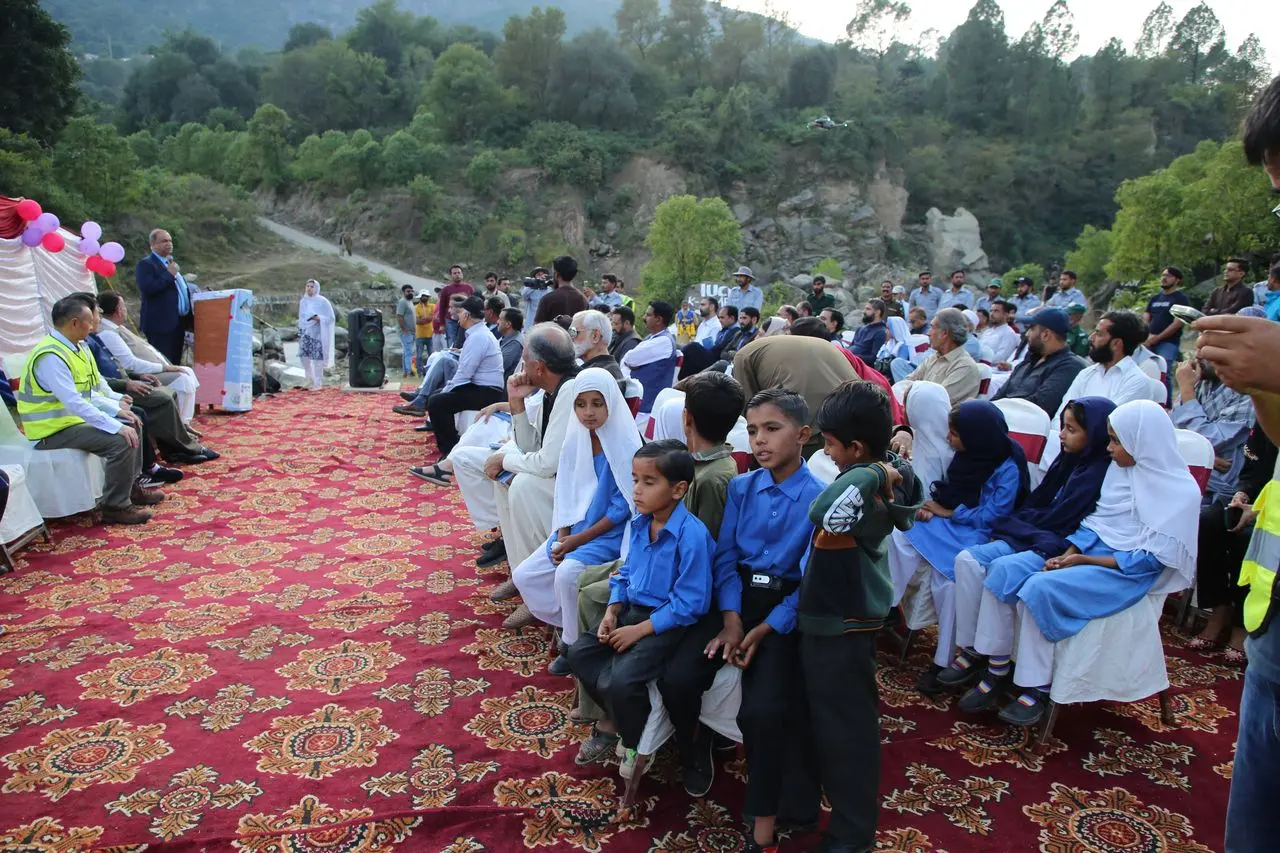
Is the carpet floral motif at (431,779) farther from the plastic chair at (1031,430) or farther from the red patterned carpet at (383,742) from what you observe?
the plastic chair at (1031,430)

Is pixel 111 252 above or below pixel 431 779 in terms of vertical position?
above

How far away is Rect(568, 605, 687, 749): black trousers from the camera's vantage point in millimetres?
2303

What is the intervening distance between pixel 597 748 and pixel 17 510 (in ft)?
12.7

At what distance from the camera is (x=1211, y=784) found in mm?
2525

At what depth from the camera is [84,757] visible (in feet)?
8.63

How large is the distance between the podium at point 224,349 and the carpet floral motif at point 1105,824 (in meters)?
8.35

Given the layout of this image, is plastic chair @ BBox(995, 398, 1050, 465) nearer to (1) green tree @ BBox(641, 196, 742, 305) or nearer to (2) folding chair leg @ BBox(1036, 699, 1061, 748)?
(2) folding chair leg @ BBox(1036, 699, 1061, 748)

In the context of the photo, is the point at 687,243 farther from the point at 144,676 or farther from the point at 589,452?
the point at 144,676

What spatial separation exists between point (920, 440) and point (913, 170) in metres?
51.7

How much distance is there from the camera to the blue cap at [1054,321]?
14.8 ft

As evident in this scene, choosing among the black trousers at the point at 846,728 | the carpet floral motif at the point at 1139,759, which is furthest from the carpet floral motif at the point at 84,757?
the carpet floral motif at the point at 1139,759

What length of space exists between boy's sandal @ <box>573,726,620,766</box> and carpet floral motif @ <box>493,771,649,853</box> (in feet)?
0.23

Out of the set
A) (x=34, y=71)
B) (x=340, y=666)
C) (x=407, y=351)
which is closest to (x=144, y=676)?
(x=340, y=666)

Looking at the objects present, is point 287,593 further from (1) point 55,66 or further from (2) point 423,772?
(1) point 55,66
